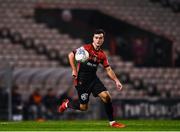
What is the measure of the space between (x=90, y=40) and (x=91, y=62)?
2033 cm

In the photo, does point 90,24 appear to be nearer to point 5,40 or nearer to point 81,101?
point 5,40

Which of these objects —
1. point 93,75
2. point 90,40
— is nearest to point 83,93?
point 93,75

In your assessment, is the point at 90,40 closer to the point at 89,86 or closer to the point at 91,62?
the point at 89,86

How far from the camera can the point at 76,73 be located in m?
19.2

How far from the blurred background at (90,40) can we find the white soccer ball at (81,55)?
44.3 ft

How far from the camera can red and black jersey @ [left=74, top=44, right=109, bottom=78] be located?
1945 cm

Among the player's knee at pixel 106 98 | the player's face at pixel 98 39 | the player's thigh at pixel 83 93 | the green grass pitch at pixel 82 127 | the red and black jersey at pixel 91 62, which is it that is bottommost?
the green grass pitch at pixel 82 127

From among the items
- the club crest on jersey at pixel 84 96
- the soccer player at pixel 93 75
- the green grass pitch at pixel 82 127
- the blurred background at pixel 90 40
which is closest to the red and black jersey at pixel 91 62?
the soccer player at pixel 93 75

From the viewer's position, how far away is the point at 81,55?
760 inches

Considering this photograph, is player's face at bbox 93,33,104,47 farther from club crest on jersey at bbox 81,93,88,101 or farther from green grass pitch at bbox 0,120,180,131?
green grass pitch at bbox 0,120,180,131

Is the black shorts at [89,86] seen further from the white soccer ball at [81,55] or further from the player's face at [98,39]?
the player's face at [98,39]

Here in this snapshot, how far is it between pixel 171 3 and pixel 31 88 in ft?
41.5

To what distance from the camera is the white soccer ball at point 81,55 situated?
1930 centimetres

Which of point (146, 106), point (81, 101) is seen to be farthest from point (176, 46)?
point (81, 101)
